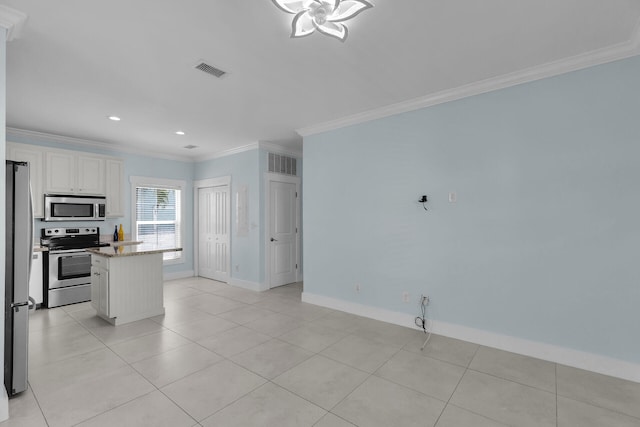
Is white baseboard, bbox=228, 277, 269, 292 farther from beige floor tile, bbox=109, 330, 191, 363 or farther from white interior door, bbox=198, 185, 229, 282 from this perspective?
beige floor tile, bbox=109, 330, 191, 363

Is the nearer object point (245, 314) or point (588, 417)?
point (588, 417)

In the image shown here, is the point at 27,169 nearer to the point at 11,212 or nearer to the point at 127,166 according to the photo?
the point at 11,212

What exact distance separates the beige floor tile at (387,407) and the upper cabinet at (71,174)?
17.0 ft

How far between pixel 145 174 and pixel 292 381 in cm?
516

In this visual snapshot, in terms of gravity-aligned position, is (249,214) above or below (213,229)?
above

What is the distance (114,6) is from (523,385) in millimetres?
4033

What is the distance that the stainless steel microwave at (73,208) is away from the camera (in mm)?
4629

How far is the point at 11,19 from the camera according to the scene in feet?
6.61

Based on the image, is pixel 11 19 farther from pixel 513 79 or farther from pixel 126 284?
pixel 513 79

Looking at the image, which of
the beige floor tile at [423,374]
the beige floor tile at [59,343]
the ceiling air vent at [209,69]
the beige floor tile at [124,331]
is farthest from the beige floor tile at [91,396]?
the ceiling air vent at [209,69]

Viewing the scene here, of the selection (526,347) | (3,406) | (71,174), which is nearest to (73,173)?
(71,174)

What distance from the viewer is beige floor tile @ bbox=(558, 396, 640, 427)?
6.45 ft

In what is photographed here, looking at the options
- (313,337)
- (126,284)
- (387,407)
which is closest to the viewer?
(387,407)

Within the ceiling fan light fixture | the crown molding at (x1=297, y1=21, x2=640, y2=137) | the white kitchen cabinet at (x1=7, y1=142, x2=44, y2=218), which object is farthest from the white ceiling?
the white kitchen cabinet at (x1=7, y1=142, x2=44, y2=218)
